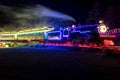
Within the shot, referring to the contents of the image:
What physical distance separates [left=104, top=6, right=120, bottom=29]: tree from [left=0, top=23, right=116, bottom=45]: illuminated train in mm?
7695

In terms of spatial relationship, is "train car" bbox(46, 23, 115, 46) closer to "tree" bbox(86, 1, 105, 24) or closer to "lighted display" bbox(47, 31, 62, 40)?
"lighted display" bbox(47, 31, 62, 40)

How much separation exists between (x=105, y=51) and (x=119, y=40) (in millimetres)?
1750

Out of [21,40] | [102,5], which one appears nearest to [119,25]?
[102,5]

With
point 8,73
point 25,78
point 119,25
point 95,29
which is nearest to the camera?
point 25,78

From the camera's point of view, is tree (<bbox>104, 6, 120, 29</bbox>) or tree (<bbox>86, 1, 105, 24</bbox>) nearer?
tree (<bbox>104, 6, 120, 29</bbox>)

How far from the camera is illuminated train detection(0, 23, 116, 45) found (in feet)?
79.1

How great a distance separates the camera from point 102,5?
40500 millimetres

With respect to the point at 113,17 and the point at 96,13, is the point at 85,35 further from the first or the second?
the point at 96,13

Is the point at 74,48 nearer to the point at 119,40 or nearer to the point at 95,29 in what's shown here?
the point at 95,29

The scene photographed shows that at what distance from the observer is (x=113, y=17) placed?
35.3 metres

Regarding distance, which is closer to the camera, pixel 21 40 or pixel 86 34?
pixel 86 34

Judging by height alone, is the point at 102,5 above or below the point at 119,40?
above

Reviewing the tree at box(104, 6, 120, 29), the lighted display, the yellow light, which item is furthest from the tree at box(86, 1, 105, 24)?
the yellow light

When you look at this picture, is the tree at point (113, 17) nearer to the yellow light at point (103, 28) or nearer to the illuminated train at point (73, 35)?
the illuminated train at point (73, 35)
